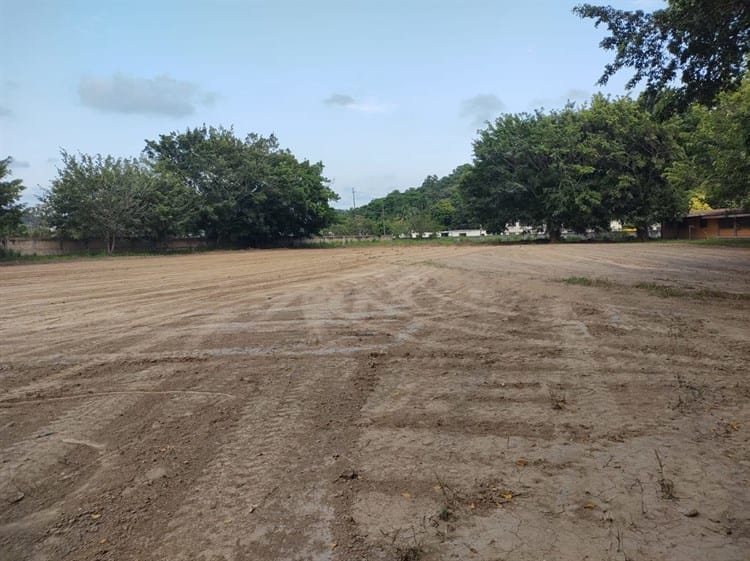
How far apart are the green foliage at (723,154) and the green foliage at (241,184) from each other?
1310 inches

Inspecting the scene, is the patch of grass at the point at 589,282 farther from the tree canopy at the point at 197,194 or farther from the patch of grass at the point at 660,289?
the tree canopy at the point at 197,194

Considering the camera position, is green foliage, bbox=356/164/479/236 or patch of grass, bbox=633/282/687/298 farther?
green foliage, bbox=356/164/479/236

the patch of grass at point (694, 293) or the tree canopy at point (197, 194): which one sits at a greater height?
the tree canopy at point (197, 194)

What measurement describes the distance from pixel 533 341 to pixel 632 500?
12.5ft

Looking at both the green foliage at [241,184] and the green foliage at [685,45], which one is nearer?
the green foliage at [685,45]

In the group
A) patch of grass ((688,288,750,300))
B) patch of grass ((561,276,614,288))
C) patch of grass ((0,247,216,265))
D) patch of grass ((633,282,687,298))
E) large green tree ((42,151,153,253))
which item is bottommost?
patch of grass ((688,288,750,300))

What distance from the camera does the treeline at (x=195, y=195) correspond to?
3612 cm

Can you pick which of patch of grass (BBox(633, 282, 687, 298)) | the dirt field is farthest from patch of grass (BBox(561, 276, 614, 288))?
the dirt field

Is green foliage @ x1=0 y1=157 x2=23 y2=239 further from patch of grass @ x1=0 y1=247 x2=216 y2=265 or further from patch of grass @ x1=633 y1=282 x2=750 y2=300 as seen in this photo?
patch of grass @ x1=633 y1=282 x2=750 y2=300

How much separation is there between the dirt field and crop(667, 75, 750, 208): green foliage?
21722 millimetres

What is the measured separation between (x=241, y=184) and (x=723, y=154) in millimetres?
37714

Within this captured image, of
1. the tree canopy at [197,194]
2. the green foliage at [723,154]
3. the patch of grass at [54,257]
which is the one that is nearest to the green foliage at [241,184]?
the tree canopy at [197,194]

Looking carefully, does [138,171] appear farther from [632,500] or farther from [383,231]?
[383,231]

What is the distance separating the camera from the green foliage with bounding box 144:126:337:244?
4516 centimetres
